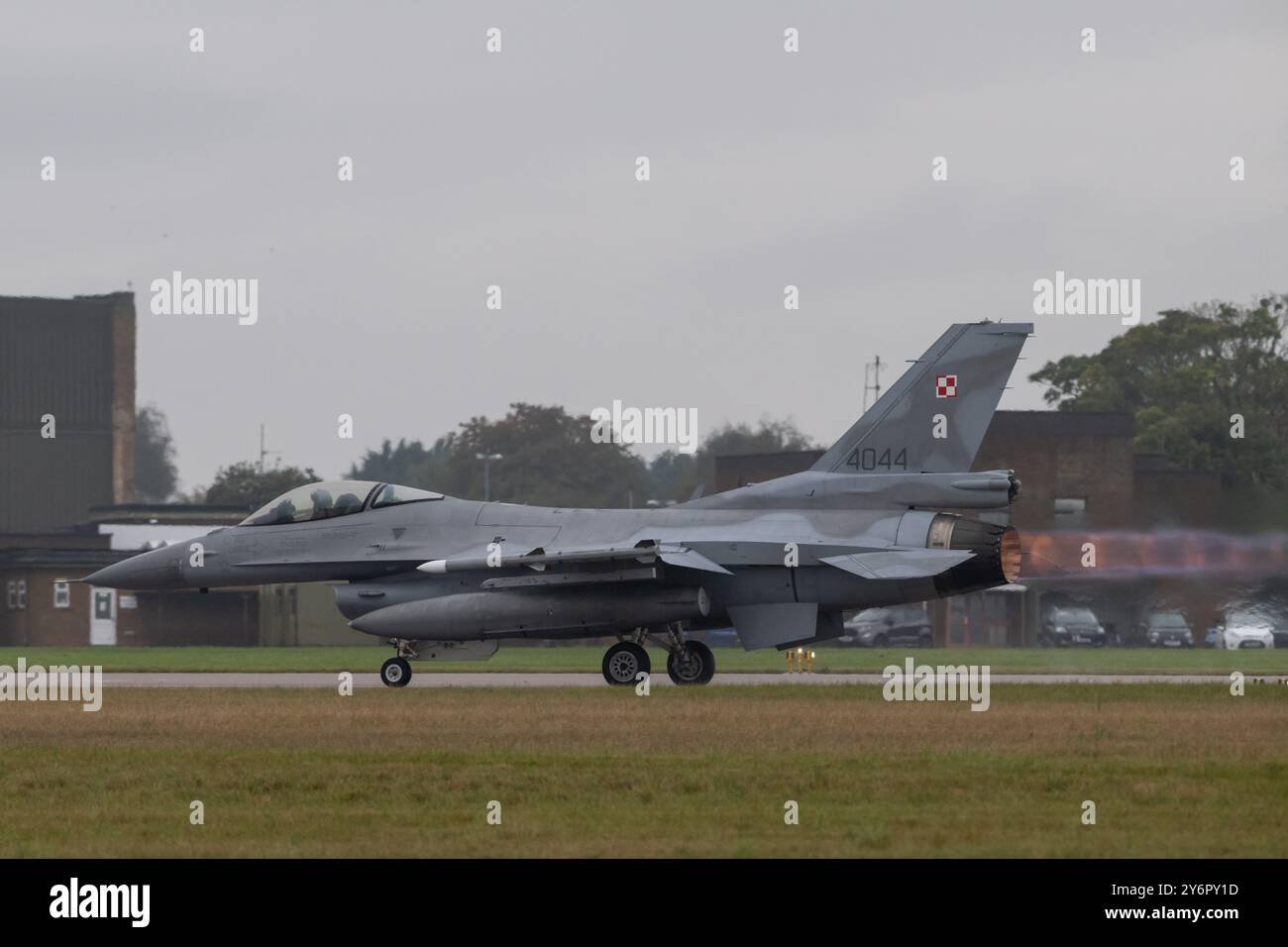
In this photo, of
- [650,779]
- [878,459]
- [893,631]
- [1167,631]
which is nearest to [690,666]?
[878,459]

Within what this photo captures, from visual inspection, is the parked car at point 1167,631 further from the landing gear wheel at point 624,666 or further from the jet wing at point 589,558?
the jet wing at point 589,558

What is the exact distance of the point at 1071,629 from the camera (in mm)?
56125

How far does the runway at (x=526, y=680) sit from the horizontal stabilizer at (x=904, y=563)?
6.98ft

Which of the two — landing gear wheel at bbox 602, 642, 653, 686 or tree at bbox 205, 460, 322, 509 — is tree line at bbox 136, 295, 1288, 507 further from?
landing gear wheel at bbox 602, 642, 653, 686

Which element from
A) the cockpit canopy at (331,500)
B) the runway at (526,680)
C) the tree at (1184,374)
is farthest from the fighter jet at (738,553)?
the tree at (1184,374)

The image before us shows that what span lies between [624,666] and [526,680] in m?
3.78

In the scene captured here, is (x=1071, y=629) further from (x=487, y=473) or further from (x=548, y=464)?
(x=548, y=464)

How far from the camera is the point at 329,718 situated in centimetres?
2177

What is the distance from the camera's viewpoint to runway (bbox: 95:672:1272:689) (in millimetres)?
29641

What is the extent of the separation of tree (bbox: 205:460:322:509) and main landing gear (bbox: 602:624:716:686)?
54115 mm

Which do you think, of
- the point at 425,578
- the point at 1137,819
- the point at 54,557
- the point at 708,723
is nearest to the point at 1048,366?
the point at 54,557

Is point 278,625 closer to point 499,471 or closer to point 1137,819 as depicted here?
point 499,471
